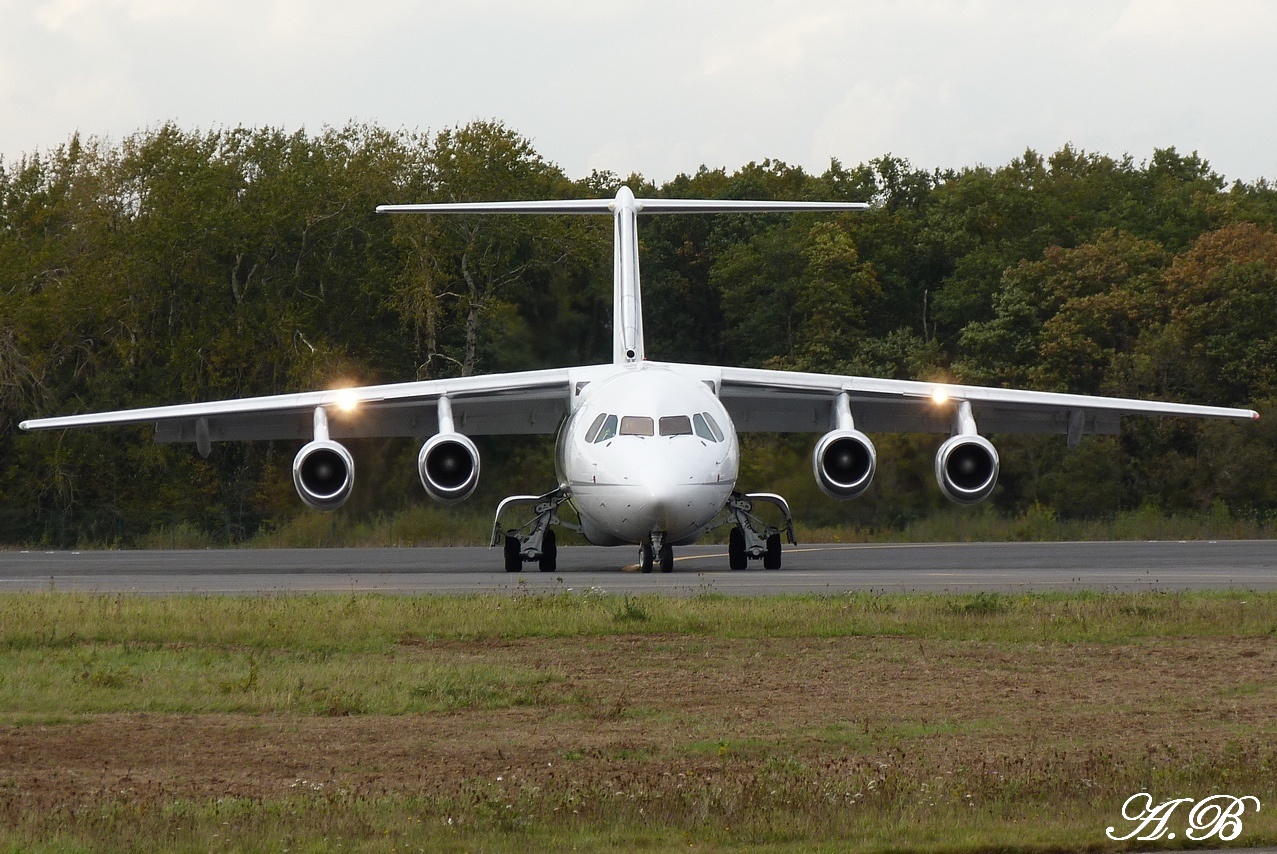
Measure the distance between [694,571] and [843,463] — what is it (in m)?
2.43

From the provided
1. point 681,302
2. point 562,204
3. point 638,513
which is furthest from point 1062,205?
point 638,513

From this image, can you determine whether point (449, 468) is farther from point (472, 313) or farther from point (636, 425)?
point (472, 313)

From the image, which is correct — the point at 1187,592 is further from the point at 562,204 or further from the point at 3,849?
the point at 3,849

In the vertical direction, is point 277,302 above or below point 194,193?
below

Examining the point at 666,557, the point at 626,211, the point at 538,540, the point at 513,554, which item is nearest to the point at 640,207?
the point at 626,211

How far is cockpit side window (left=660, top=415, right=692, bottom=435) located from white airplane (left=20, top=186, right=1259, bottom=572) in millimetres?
17

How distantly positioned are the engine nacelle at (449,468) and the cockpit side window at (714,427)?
325cm

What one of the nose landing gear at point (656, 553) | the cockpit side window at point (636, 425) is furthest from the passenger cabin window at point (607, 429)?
the nose landing gear at point (656, 553)

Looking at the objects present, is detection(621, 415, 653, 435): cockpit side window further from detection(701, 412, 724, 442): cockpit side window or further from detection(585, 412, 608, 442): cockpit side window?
detection(701, 412, 724, 442): cockpit side window

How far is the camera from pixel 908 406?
26328mm

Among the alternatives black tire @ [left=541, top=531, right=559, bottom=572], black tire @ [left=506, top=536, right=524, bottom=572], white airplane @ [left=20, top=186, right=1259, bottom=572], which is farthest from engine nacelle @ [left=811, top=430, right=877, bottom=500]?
black tire @ [left=506, top=536, right=524, bottom=572]

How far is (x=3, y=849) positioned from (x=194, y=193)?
37613 millimetres

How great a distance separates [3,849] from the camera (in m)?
6.79
